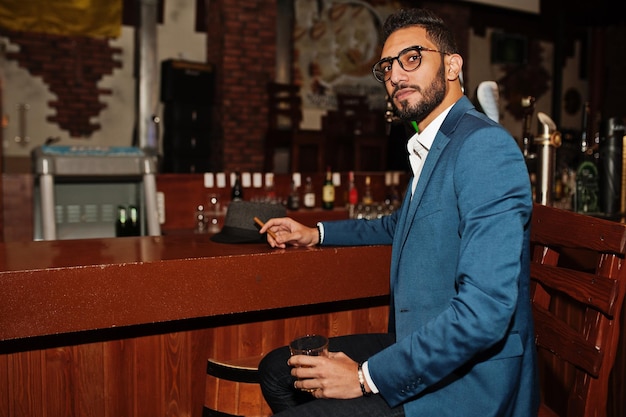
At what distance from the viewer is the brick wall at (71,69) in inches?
288

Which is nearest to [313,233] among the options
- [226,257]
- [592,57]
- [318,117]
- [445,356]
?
[226,257]

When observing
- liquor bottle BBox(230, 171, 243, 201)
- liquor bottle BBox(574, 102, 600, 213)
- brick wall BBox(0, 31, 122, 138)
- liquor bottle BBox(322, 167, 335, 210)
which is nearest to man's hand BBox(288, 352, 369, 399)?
liquor bottle BBox(574, 102, 600, 213)

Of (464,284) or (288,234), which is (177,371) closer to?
(288,234)

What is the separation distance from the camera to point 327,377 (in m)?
1.35

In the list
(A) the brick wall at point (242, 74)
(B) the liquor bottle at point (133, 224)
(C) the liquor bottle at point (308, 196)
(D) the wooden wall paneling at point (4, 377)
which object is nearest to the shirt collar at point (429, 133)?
(D) the wooden wall paneling at point (4, 377)

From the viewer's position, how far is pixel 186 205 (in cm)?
505

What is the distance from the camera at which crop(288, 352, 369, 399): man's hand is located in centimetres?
135

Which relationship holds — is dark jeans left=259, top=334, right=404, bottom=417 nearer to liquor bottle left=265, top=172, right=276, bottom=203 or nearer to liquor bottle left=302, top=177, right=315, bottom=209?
liquor bottle left=265, top=172, right=276, bottom=203

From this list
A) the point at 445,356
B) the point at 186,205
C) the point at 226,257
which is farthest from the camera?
the point at 186,205

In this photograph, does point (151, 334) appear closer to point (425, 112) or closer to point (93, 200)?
point (425, 112)

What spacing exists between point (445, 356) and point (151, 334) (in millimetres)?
1060

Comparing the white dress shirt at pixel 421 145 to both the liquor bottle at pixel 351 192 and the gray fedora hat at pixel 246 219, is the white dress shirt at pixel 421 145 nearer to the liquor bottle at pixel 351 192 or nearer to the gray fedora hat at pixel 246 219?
the gray fedora hat at pixel 246 219

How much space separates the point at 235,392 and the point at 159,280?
16.6 inches

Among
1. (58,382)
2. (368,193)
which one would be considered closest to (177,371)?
(58,382)
